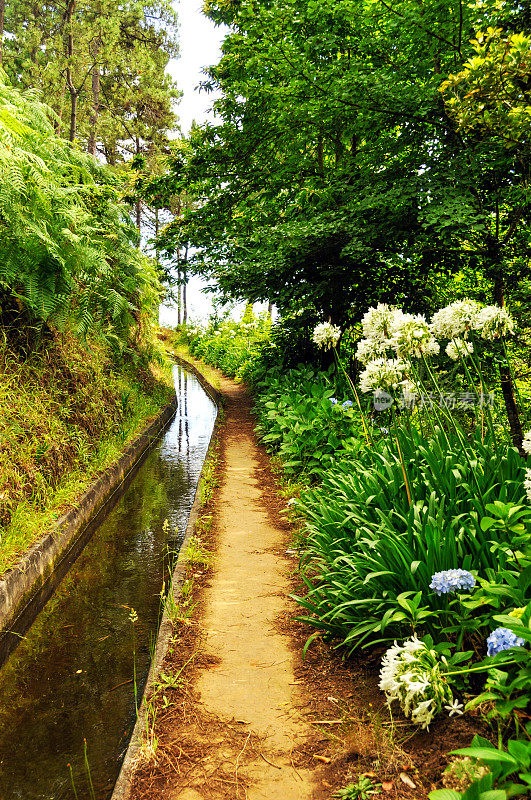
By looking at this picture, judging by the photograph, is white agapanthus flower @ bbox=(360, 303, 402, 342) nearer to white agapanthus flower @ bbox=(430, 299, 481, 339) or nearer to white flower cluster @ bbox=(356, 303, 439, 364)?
white flower cluster @ bbox=(356, 303, 439, 364)

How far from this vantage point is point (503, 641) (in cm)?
187

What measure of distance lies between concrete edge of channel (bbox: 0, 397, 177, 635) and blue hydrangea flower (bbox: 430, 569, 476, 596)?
2881 mm

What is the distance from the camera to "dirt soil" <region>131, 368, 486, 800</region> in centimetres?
205

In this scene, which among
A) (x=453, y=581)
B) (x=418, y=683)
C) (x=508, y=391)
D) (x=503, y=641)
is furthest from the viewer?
(x=508, y=391)

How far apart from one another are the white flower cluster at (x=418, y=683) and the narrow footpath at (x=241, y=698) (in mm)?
521

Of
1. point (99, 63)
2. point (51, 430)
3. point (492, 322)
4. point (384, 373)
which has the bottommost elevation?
point (51, 430)

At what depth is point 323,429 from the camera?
20.5 feet

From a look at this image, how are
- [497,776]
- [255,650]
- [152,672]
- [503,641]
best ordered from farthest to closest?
[255,650] → [152,672] → [503,641] → [497,776]

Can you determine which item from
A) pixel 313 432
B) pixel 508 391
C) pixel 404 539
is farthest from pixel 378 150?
pixel 404 539

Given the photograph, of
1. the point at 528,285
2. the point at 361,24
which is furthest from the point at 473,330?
the point at 361,24

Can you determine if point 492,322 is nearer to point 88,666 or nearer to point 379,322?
point 379,322

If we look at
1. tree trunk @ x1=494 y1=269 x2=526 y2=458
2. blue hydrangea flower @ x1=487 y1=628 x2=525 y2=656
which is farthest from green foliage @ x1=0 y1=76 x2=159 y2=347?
tree trunk @ x1=494 y1=269 x2=526 y2=458

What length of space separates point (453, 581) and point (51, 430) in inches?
181

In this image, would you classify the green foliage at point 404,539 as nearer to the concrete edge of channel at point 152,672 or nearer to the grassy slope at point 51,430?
the concrete edge of channel at point 152,672
